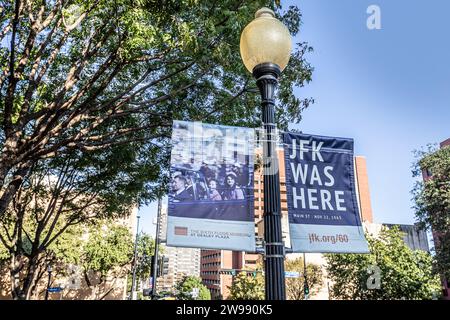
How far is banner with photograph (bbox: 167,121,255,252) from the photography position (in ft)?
12.1

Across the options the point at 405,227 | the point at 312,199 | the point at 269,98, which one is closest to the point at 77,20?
the point at 269,98

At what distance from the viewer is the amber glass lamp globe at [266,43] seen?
4.21m

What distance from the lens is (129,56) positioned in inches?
301

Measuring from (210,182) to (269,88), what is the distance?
1333mm

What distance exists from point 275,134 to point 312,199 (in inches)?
32.9

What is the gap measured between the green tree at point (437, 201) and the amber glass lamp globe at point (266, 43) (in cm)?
2619

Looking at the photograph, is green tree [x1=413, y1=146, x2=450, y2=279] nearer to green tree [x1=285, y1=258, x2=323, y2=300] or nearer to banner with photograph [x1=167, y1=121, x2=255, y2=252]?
green tree [x1=285, y1=258, x2=323, y2=300]

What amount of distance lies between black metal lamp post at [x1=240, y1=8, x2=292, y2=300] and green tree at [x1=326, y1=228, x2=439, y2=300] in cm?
2695

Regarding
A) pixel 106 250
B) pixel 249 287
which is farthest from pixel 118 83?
pixel 249 287

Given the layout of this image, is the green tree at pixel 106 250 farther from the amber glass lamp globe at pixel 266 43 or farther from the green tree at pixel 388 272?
the amber glass lamp globe at pixel 266 43

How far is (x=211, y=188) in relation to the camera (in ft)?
12.8
